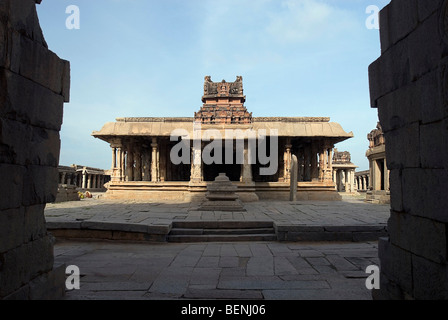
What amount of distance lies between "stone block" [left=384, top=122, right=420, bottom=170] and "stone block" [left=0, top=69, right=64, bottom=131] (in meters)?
3.11

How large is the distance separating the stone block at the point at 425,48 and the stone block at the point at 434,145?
421 millimetres

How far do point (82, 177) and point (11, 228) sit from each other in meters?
27.8

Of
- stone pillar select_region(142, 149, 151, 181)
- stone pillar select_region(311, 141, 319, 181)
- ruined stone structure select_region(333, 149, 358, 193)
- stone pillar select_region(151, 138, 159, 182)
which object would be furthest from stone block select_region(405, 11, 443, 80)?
ruined stone structure select_region(333, 149, 358, 193)

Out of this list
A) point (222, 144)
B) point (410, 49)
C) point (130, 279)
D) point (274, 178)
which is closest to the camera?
point (410, 49)

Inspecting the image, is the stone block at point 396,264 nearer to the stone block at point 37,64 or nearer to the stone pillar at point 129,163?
the stone block at point 37,64

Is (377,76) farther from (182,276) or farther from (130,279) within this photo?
(130,279)

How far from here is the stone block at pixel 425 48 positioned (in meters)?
1.80

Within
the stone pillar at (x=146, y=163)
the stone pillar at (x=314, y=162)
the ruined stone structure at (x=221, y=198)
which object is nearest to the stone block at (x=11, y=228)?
the ruined stone structure at (x=221, y=198)

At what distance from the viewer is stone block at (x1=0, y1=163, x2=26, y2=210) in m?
1.93

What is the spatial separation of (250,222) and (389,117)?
4.20m

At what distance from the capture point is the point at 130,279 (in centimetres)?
323
